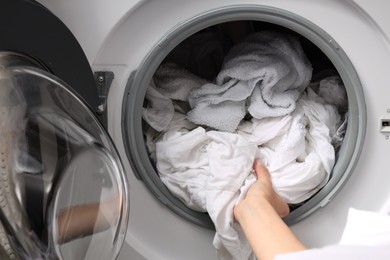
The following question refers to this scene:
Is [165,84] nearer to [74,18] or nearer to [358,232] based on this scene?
[74,18]

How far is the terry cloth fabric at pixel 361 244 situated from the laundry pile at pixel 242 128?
261mm

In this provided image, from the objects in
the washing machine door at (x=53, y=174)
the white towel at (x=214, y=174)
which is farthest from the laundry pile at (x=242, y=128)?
the washing machine door at (x=53, y=174)

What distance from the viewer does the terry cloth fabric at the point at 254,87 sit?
1.04m

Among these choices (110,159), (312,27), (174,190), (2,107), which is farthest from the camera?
(174,190)

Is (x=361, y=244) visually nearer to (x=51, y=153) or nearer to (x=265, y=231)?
(x=265, y=231)

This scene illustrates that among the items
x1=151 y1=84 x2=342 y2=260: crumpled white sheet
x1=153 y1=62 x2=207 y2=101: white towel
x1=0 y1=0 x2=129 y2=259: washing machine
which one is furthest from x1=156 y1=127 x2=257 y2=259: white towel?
x1=0 y1=0 x2=129 y2=259: washing machine

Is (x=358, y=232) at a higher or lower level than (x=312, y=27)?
lower

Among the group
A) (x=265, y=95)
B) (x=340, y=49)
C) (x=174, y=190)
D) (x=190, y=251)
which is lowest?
(x=190, y=251)

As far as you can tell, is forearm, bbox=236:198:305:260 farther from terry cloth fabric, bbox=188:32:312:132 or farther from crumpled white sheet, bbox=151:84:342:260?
terry cloth fabric, bbox=188:32:312:132

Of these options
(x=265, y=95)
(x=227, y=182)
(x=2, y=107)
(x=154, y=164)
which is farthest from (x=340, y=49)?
(x=2, y=107)

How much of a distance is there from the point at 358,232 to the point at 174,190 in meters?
0.40

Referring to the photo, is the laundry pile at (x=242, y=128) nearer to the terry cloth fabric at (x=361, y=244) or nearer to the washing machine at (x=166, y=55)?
the washing machine at (x=166, y=55)

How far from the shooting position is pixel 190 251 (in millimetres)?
1023

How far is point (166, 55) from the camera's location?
3.09ft
